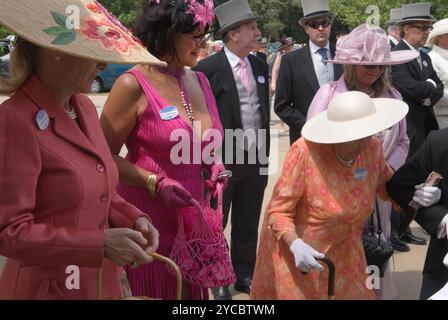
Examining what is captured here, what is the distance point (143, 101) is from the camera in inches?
103

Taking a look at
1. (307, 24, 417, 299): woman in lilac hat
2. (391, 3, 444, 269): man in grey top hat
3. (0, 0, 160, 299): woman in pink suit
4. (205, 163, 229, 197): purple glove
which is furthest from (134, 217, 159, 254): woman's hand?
(391, 3, 444, 269): man in grey top hat

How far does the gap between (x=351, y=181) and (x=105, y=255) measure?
1.30 metres

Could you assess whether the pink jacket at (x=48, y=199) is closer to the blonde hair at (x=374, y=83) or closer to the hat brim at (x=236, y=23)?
the blonde hair at (x=374, y=83)

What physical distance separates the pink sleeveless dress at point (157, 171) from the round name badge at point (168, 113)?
0.01m

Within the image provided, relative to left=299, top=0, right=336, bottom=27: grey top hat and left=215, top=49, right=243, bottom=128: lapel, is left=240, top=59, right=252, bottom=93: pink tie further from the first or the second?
left=299, top=0, right=336, bottom=27: grey top hat

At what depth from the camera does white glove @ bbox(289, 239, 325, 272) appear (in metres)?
2.45

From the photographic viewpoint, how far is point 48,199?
5.65 feet

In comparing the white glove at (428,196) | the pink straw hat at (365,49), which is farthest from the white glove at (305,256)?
the pink straw hat at (365,49)

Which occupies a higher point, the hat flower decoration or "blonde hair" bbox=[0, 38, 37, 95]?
"blonde hair" bbox=[0, 38, 37, 95]

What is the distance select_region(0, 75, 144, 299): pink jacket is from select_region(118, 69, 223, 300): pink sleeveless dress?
69 centimetres

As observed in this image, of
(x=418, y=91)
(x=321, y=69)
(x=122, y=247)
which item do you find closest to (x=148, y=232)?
(x=122, y=247)

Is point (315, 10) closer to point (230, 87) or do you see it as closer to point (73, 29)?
point (230, 87)

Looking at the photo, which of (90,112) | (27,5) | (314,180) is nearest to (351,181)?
(314,180)

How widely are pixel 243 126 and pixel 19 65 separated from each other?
8.27ft
